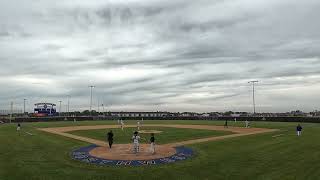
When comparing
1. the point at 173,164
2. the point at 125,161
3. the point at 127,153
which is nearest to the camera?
the point at 173,164

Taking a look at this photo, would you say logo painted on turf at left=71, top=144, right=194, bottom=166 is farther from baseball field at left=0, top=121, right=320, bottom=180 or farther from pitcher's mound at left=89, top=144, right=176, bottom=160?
pitcher's mound at left=89, top=144, right=176, bottom=160

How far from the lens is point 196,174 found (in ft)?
69.2

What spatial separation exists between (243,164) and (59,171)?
13.0 m

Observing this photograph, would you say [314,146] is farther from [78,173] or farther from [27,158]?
[27,158]

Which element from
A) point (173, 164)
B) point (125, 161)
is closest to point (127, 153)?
point (125, 161)

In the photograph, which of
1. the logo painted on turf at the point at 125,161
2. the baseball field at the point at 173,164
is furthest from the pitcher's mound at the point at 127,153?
the logo painted on turf at the point at 125,161

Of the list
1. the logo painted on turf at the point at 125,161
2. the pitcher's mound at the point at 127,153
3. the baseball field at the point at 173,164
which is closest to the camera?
the baseball field at the point at 173,164

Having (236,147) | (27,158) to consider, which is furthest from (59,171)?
(236,147)

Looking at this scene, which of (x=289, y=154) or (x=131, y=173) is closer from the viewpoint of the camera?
(x=131, y=173)

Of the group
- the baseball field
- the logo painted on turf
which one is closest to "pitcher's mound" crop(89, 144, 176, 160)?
the baseball field

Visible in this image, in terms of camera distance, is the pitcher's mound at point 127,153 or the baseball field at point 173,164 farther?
the pitcher's mound at point 127,153

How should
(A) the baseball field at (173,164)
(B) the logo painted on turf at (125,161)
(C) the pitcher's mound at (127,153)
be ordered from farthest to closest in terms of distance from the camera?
(C) the pitcher's mound at (127,153), (B) the logo painted on turf at (125,161), (A) the baseball field at (173,164)

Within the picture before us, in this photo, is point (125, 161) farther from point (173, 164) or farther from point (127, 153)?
point (127, 153)

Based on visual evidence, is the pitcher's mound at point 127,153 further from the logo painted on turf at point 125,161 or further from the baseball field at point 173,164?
the logo painted on turf at point 125,161
